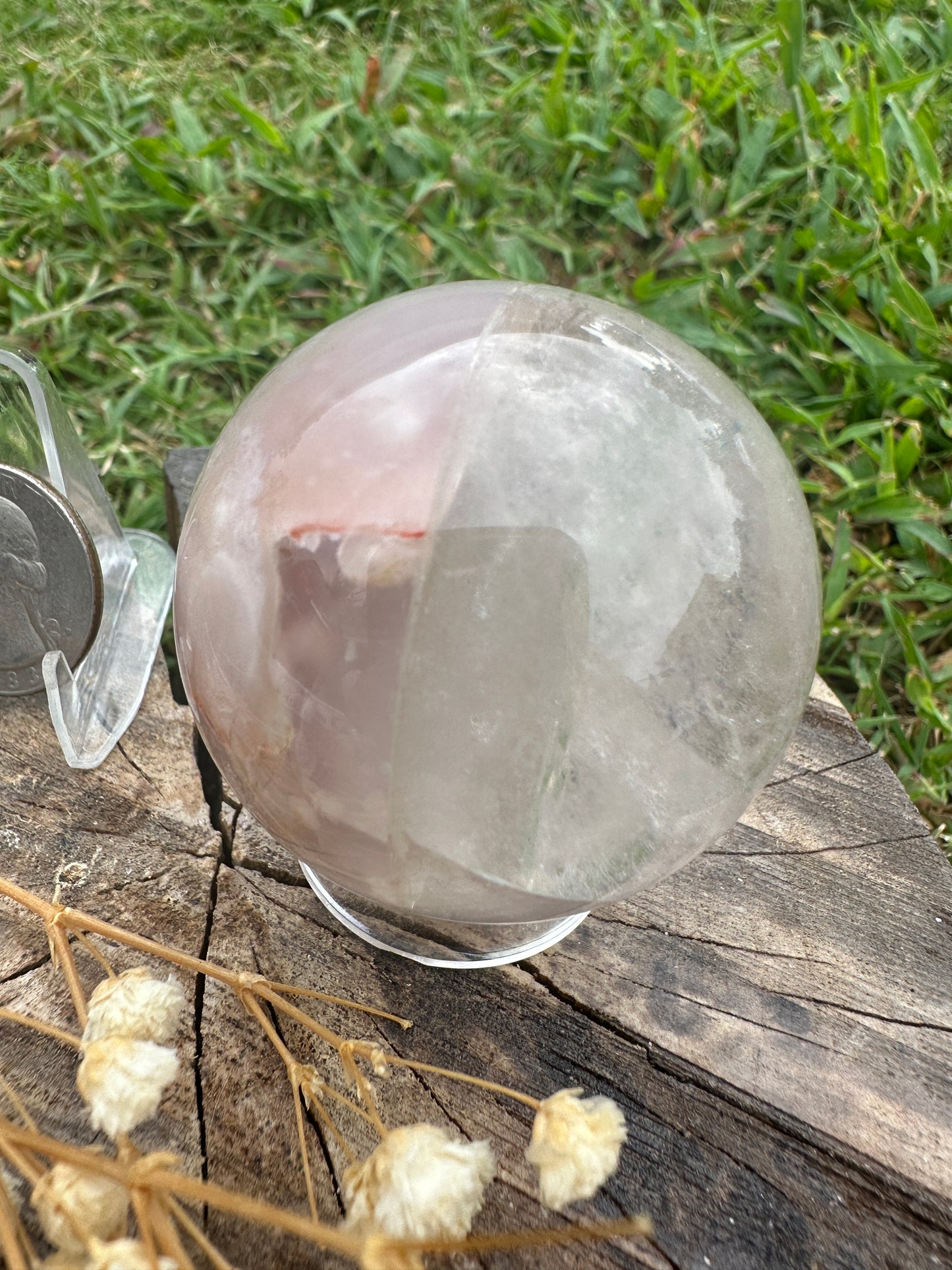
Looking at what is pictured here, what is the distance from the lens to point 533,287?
77 centimetres

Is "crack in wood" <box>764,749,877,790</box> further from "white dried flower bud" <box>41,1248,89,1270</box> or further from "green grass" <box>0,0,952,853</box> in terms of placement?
"white dried flower bud" <box>41,1248,89,1270</box>

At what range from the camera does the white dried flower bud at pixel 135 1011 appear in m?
0.59

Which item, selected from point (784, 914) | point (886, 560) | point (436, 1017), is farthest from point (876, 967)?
point (886, 560)

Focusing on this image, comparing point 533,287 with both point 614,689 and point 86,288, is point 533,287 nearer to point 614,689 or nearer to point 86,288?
point 614,689

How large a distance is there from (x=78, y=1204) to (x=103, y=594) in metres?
0.57

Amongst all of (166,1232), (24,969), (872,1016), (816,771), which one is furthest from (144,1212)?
(816,771)

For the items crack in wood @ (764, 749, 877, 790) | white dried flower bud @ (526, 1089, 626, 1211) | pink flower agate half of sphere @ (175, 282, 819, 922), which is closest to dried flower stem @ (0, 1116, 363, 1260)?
white dried flower bud @ (526, 1089, 626, 1211)

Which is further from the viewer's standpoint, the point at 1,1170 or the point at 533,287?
the point at 533,287

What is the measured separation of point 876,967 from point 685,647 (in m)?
0.41

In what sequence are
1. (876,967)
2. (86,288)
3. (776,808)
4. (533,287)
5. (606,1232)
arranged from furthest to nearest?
1. (86,288)
2. (776,808)
3. (876,967)
4. (533,287)
5. (606,1232)

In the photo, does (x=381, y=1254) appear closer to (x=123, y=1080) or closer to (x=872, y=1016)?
(x=123, y=1080)

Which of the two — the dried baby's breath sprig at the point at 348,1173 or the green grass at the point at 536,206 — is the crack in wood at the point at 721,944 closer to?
the dried baby's breath sprig at the point at 348,1173

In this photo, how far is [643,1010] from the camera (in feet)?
2.76

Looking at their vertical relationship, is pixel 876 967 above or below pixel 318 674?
below
